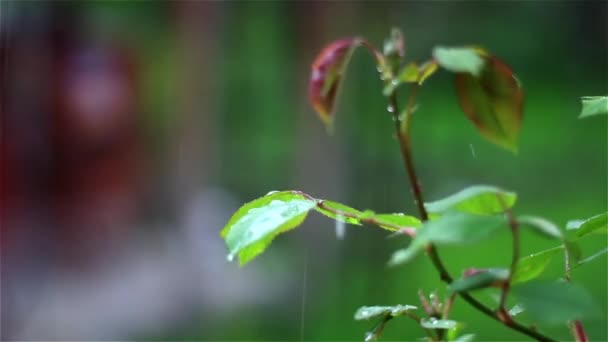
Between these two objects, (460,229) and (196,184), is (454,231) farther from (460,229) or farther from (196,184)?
(196,184)

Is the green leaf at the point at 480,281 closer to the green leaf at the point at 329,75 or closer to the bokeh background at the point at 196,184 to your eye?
the green leaf at the point at 329,75

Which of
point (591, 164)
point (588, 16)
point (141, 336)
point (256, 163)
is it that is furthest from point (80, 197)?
point (588, 16)

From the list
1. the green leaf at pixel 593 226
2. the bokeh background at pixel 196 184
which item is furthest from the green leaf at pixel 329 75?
the bokeh background at pixel 196 184

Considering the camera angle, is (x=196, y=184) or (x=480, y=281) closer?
(x=480, y=281)

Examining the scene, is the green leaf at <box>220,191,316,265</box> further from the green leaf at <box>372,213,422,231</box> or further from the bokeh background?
the bokeh background

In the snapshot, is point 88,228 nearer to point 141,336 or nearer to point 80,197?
point 80,197

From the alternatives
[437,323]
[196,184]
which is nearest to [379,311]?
[437,323]

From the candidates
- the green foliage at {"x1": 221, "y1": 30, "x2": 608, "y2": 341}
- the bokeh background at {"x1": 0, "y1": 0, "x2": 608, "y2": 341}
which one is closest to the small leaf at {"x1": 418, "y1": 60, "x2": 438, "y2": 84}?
the green foliage at {"x1": 221, "y1": 30, "x2": 608, "y2": 341}
